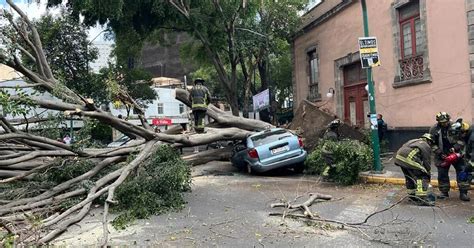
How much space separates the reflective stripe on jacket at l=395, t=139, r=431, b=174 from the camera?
7602mm

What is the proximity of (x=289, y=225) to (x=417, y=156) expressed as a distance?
2.82 m

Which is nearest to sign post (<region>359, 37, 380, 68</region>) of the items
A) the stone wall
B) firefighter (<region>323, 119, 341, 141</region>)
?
firefighter (<region>323, 119, 341, 141</region>)

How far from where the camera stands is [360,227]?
6.07m

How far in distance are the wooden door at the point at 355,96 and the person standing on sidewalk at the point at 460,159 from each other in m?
7.66

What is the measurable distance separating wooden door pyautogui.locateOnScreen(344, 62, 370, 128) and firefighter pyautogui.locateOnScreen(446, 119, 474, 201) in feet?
25.1

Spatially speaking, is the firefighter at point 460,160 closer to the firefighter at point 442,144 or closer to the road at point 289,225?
the firefighter at point 442,144

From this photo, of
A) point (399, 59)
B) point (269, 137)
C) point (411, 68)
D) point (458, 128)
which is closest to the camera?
point (458, 128)

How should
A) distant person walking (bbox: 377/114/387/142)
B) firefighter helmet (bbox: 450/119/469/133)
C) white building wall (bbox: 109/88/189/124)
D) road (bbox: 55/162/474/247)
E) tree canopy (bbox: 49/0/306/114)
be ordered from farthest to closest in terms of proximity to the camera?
white building wall (bbox: 109/88/189/124)
tree canopy (bbox: 49/0/306/114)
distant person walking (bbox: 377/114/387/142)
firefighter helmet (bbox: 450/119/469/133)
road (bbox: 55/162/474/247)

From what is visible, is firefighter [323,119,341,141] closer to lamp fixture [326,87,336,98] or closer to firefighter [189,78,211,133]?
firefighter [189,78,211,133]

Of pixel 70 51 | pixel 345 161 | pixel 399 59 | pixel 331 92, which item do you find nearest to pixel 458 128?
pixel 345 161

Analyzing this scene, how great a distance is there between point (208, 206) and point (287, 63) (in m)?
24.9

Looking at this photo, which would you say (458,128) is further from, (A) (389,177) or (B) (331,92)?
(B) (331,92)

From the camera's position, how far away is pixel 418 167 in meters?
7.54

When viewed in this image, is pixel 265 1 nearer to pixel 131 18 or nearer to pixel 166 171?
pixel 131 18
